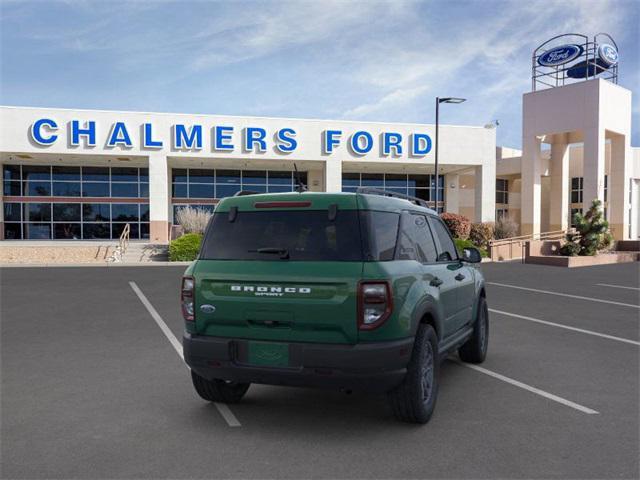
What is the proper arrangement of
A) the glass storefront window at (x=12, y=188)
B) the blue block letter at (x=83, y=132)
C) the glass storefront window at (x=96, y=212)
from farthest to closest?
the glass storefront window at (x=96, y=212) → the glass storefront window at (x=12, y=188) → the blue block letter at (x=83, y=132)

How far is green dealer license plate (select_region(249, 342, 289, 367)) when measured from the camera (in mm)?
4203

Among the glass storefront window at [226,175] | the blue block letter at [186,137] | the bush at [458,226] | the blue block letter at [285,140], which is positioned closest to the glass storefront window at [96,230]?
the glass storefront window at [226,175]

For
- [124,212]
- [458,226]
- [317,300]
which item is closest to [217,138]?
[124,212]

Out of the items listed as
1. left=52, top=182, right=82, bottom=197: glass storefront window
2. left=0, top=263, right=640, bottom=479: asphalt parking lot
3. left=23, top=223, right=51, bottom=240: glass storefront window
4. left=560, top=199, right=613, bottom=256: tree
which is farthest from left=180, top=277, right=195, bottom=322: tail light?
left=23, top=223, right=51, bottom=240: glass storefront window

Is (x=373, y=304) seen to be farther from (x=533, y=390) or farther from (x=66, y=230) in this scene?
(x=66, y=230)

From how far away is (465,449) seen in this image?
4.09 meters

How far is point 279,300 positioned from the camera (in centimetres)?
423

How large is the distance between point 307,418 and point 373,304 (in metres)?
1.38

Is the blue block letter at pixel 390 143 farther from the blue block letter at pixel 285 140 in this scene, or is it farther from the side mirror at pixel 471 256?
the side mirror at pixel 471 256

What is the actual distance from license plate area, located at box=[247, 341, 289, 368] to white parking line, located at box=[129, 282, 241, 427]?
732 mm

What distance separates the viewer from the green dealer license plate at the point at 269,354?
4203 mm

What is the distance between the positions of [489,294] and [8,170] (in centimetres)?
3083

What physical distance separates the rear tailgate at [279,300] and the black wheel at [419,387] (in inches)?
26.7

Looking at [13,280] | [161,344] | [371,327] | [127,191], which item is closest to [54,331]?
[161,344]
